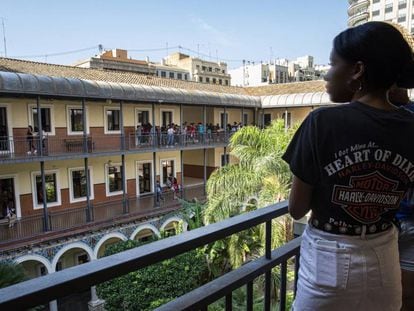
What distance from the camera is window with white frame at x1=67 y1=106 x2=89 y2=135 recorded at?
1583cm

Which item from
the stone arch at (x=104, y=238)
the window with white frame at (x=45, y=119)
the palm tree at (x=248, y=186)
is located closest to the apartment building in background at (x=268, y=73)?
the window with white frame at (x=45, y=119)

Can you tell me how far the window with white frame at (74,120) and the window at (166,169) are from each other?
5.38 meters

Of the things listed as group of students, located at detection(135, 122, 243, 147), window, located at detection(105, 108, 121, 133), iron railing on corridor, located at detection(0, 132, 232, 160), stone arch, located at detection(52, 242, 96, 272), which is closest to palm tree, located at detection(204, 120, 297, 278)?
stone arch, located at detection(52, 242, 96, 272)

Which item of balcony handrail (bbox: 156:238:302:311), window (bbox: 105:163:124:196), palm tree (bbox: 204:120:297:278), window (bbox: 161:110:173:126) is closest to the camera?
balcony handrail (bbox: 156:238:302:311)

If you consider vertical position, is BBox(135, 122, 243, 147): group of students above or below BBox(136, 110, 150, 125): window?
below

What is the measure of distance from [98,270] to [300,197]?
70 cm

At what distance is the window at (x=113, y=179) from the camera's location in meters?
→ 17.4

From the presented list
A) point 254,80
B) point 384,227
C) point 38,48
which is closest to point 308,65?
point 254,80

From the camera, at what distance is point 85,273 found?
0.90 meters

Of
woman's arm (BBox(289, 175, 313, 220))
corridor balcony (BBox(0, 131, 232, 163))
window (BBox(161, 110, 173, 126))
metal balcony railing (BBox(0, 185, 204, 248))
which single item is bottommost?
metal balcony railing (BBox(0, 185, 204, 248))

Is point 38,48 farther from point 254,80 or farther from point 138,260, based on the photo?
point 138,260

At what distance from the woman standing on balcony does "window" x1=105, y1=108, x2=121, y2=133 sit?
17.1m

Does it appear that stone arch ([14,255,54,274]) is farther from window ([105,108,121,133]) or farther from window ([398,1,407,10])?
window ([398,1,407,10])

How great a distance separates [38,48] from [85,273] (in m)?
59.3
